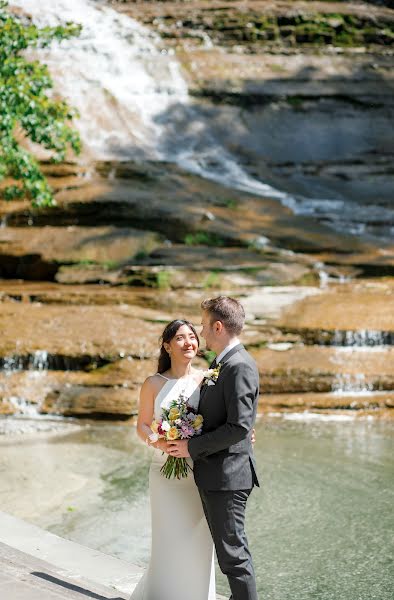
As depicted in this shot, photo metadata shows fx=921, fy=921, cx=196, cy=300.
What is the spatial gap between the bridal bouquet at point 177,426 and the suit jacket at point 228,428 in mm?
58

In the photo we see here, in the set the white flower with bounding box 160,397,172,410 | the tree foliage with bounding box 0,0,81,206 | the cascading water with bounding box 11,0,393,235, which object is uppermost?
the cascading water with bounding box 11,0,393,235

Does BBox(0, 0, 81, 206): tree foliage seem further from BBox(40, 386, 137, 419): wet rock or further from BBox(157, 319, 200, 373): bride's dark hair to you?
BBox(157, 319, 200, 373): bride's dark hair

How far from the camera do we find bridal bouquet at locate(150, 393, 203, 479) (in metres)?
4.96

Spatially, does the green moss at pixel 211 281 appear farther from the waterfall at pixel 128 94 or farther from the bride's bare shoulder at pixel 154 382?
the bride's bare shoulder at pixel 154 382

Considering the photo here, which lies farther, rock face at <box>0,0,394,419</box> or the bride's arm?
rock face at <box>0,0,394,419</box>

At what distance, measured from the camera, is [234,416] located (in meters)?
4.81

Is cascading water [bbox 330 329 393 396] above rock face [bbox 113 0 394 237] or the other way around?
the other way around

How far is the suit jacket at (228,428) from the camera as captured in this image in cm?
482

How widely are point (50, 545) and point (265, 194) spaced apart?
56.3 ft

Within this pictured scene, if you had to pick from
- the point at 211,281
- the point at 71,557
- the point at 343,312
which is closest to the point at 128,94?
the point at 211,281

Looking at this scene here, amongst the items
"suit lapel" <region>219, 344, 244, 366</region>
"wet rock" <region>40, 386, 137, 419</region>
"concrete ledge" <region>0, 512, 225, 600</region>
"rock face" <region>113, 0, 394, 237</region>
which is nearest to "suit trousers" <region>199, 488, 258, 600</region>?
"suit lapel" <region>219, 344, 244, 366</region>

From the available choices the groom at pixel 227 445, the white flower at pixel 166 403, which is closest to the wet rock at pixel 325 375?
the white flower at pixel 166 403

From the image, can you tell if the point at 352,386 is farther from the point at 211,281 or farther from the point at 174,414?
the point at 174,414

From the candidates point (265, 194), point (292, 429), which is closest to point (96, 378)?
point (292, 429)
